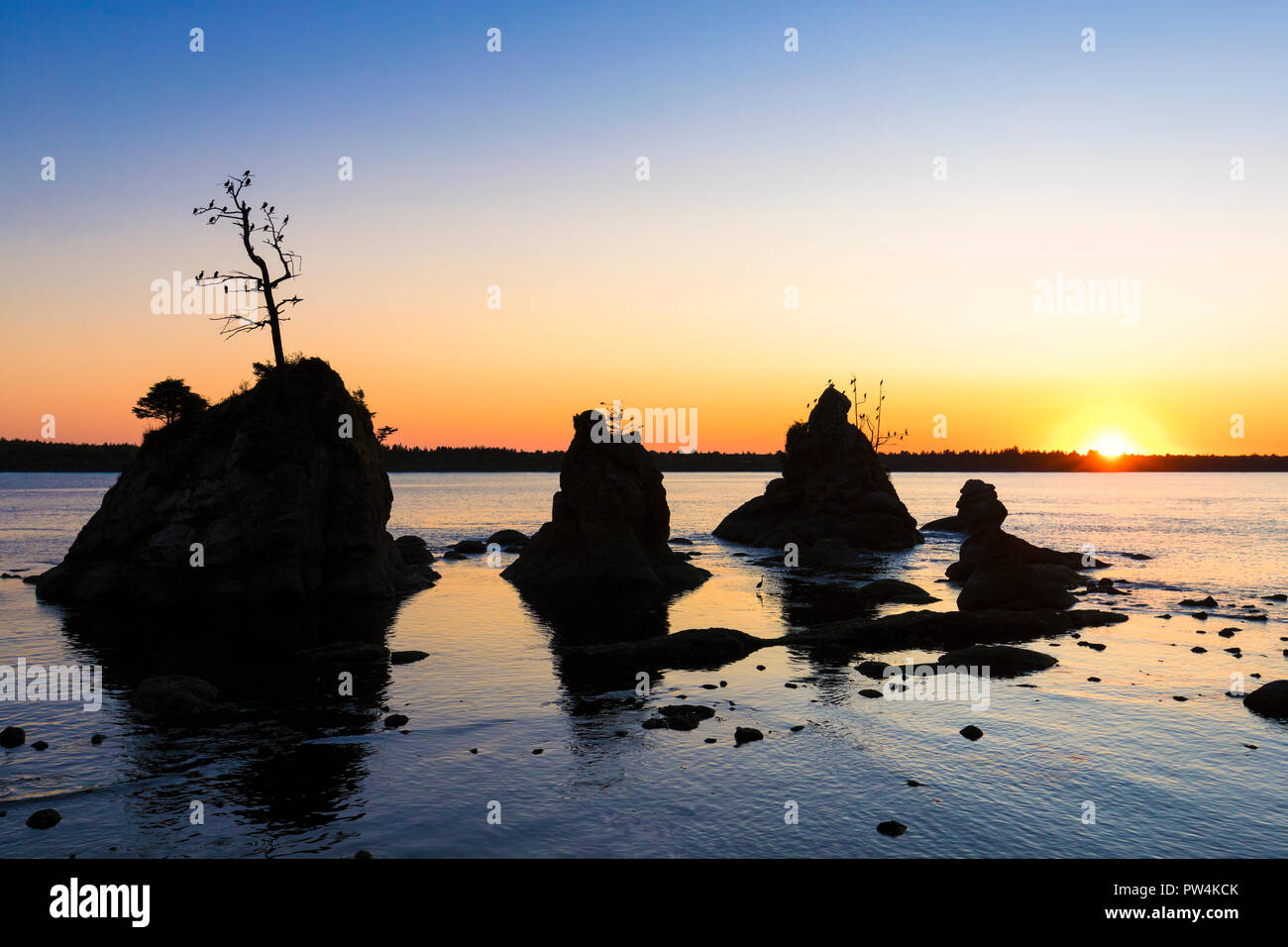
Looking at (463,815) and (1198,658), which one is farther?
(1198,658)

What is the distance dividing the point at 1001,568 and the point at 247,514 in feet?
140

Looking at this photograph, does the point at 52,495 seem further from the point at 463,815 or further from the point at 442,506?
the point at 463,815

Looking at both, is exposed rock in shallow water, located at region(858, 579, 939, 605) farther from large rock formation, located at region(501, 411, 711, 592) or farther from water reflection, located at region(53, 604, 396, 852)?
water reflection, located at region(53, 604, 396, 852)

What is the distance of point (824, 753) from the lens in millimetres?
23984

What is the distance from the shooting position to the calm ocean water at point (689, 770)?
59.8 ft

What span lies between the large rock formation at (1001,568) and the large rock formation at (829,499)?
74.3 feet

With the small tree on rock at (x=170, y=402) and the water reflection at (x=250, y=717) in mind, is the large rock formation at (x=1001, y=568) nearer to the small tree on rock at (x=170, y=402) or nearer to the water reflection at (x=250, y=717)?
the water reflection at (x=250, y=717)

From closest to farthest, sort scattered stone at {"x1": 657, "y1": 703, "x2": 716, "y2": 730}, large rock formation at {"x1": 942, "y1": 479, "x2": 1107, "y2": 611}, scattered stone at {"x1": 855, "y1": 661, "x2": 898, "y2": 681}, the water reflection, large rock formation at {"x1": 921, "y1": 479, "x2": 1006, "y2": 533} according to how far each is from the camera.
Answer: the water reflection, scattered stone at {"x1": 657, "y1": 703, "x2": 716, "y2": 730}, scattered stone at {"x1": 855, "y1": 661, "x2": 898, "y2": 681}, large rock formation at {"x1": 942, "y1": 479, "x2": 1107, "y2": 611}, large rock formation at {"x1": 921, "y1": 479, "x2": 1006, "y2": 533}

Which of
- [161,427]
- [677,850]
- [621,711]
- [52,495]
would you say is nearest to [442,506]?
[52,495]

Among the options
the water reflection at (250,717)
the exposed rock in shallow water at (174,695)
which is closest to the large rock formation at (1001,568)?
the water reflection at (250,717)

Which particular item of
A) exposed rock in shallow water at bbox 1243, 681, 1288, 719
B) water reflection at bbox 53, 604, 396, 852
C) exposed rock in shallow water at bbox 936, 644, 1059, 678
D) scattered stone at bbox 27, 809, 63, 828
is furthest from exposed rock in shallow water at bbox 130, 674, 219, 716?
exposed rock in shallow water at bbox 1243, 681, 1288, 719

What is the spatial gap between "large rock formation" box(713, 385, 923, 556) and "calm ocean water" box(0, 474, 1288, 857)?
51715 mm

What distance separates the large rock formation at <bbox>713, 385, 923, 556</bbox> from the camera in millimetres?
91312
